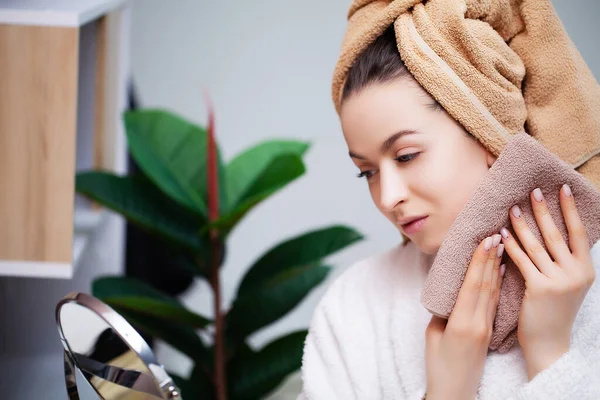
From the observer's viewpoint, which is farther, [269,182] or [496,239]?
[269,182]

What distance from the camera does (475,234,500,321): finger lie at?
28.5 inches

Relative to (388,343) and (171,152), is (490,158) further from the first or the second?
(171,152)

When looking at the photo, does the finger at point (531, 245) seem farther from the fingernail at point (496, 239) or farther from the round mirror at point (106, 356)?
the round mirror at point (106, 356)

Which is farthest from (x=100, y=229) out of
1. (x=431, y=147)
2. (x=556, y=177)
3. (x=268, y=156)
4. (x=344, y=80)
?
(x=556, y=177)

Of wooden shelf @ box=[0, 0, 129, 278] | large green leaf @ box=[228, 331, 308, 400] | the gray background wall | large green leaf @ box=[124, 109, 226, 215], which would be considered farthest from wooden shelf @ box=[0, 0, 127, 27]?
large green leaf @ box=[228, 331, 308, 400]

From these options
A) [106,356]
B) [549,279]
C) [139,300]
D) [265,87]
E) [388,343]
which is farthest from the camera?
[265,87]

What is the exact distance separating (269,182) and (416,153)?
0.64m

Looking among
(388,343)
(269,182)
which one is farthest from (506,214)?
(269,182)

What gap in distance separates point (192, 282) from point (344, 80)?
3.78 ft

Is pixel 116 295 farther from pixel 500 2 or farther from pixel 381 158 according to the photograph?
pixel 500 2

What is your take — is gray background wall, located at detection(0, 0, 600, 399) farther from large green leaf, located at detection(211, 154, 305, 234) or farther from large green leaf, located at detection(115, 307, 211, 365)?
large green leaf, located at detection(211, 154, 305, 234)

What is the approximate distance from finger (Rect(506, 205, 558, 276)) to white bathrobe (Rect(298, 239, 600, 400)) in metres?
0.10

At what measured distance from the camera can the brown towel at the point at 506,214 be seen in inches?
27.5

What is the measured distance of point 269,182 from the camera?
134cm
